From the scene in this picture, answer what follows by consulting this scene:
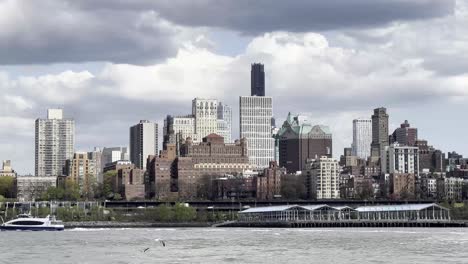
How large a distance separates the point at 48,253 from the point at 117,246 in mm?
12590

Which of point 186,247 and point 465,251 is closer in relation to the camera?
point 465,251

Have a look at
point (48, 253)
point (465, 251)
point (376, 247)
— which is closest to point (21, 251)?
point (48, 253)

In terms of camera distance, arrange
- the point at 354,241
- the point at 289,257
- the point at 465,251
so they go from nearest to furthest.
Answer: the point at 289,257, the point at 465,251, the point at 354,241

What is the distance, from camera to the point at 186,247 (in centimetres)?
12925

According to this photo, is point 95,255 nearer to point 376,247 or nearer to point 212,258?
point 212,258

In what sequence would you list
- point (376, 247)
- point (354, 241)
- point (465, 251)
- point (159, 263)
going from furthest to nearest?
point (354, 241)
point (376, 247)
point (465, 251)
point (159, 263)

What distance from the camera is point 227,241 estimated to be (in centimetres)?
14538

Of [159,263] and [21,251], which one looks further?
→ [21,251]

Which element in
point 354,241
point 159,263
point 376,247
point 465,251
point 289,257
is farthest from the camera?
point 354,241

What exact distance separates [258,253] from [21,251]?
25710 millimetres

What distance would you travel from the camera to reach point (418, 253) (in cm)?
11631

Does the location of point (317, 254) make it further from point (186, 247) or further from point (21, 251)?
point (21, 251)

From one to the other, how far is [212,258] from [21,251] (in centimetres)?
2641

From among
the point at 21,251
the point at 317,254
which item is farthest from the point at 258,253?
the point at 21,251
